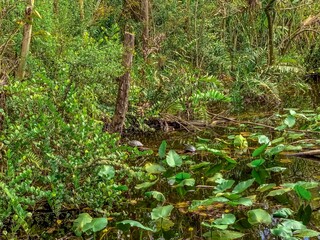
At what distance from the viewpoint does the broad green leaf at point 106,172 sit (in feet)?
9.83

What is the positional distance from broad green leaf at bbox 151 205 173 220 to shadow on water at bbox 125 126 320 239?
9cm

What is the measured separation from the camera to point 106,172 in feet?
10.0

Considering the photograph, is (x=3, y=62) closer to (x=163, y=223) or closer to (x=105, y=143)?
(x=105, y=143)

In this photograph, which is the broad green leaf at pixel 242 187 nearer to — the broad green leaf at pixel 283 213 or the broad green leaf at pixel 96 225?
the broad green leaf at pixel 283 213

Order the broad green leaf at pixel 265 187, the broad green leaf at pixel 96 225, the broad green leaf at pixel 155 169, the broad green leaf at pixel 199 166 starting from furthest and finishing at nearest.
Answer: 1. the broad green leaf at pixel 199 166
2. the broad green leaf at pixel 155 169
3. the broad green leaf at pixel 265 187
4. the broad green leaf at pixel 96 225

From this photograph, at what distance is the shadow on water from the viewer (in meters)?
2.99

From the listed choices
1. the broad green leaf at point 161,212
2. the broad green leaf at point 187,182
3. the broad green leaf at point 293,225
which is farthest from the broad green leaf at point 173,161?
the broad green leaf at point 293,225

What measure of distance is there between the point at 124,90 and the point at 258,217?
250cm

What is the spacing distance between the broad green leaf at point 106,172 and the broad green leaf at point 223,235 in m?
0.68

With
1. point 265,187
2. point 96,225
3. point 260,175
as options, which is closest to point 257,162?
point 260,175

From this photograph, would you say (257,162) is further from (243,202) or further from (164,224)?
(164,224)

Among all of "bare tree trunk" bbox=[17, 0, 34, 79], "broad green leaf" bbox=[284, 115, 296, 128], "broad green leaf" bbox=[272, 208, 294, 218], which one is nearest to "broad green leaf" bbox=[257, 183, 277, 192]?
"broad green leaf" bbox=[272, 208, 294, 218]

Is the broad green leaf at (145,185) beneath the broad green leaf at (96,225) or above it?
beneath

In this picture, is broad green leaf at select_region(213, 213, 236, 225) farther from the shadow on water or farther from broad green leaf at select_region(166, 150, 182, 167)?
broad green leaf at select_region(166, 150, 182, 167)
